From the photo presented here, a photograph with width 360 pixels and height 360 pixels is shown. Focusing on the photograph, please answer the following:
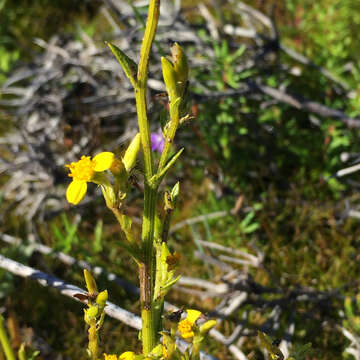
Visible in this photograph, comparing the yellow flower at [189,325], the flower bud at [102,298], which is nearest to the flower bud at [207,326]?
the yellow flower at [189,325]

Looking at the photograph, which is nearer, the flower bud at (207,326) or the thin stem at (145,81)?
the thin stem at (145,81)

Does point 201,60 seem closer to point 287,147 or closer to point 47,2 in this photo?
point 287,147

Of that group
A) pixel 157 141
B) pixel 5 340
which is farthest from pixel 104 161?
pixel 157 141

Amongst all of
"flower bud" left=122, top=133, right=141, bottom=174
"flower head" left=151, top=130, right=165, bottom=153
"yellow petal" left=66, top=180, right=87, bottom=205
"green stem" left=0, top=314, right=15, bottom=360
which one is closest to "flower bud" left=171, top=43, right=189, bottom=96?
"flower bud" left=122, top=133, right=141, bottom=174

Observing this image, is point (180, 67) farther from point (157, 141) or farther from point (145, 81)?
point (157, 141)

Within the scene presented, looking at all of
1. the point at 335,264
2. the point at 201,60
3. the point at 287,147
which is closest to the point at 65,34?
the point at 201,60

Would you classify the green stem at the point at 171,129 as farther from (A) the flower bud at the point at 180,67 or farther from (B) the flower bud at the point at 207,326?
(B) the flower bud at the point at 207,326
